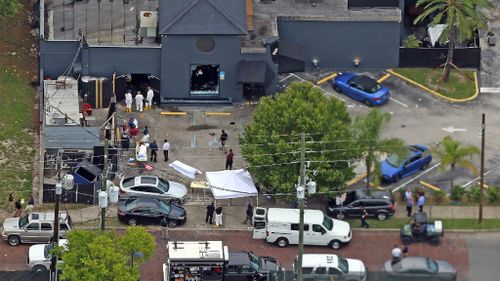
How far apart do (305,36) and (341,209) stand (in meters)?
17.8

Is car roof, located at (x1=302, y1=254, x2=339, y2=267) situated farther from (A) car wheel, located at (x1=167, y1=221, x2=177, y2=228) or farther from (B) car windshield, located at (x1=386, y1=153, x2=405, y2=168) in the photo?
(B) car windshield, located at (x1=386, y1=153, x2=405, y2=168)

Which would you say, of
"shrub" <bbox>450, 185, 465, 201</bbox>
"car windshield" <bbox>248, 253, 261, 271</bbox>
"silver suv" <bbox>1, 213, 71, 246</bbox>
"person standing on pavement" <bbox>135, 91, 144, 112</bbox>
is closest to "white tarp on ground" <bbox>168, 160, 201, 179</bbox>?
"person standing on pavement" <bbox>135, 91, 144, 112</bbox>

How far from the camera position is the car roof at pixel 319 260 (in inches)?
3494

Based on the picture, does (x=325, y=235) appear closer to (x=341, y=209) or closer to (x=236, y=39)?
(x=341, y=209)

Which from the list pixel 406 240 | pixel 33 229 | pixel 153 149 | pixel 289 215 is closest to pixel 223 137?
pixel 153 149

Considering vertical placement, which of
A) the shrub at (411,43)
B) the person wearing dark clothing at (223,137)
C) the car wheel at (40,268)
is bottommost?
the car wheel at (40,268)

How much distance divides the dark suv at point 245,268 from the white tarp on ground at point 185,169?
10370 millimetres

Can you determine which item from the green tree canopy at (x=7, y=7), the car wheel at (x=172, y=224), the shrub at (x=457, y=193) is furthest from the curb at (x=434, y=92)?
the green tree canopy at (x=7, y=7)

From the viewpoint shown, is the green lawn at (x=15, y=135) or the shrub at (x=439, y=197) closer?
the shrub at (x=439, y=197)

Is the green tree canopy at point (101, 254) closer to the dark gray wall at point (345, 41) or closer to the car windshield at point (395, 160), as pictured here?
the car windshield at point (395, 160)

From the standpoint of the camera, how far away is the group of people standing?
104438mm

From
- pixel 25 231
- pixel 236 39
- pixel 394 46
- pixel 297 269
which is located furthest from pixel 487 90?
pixel 25 231

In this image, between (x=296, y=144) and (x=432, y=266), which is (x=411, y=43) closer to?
(x=296, y=144)

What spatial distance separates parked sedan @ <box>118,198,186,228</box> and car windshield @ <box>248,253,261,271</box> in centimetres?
602
